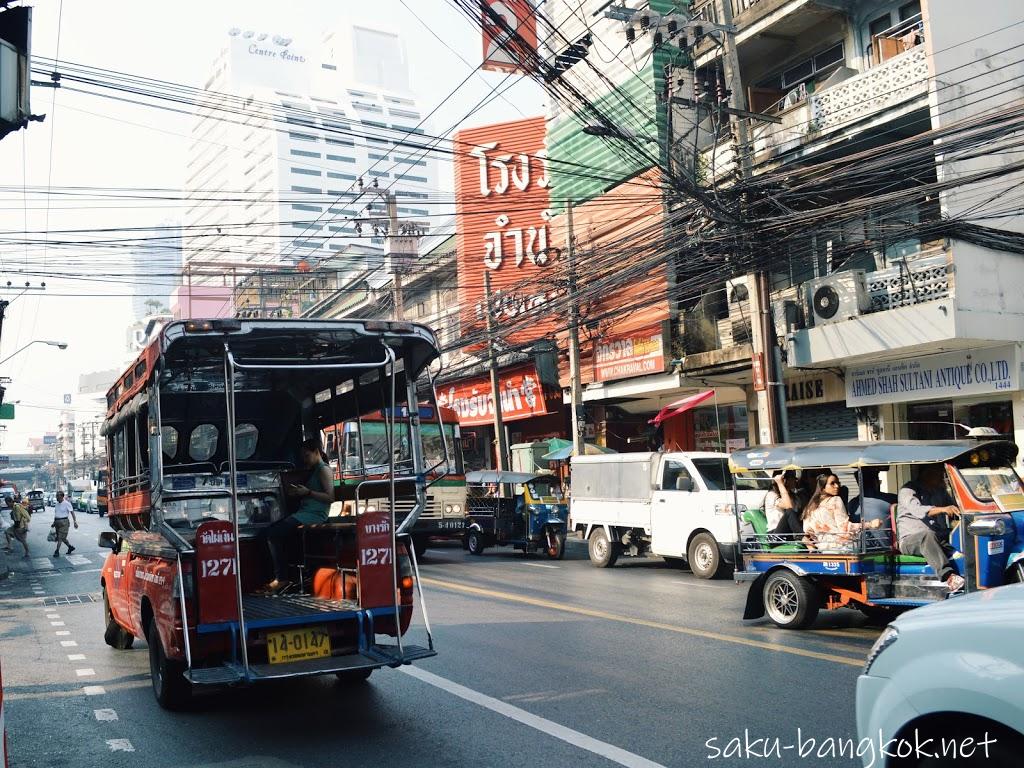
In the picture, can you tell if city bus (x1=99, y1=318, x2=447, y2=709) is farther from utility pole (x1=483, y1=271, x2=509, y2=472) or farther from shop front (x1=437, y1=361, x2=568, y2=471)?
shop front (x1=437, y1=361, x2=568, y2=471)

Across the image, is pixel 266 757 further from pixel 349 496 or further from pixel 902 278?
pixel 902 278

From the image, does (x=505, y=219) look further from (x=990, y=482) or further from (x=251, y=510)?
(x=990, y=482)

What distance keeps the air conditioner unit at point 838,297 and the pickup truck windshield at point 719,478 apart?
4.33 m

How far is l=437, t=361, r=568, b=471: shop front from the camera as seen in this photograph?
99.0 feet

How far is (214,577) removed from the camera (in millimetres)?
6684

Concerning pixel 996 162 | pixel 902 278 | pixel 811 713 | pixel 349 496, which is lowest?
pixel 811 713

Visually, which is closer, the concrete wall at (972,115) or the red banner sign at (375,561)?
the red banner sign at (375,561)

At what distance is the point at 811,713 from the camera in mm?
6438

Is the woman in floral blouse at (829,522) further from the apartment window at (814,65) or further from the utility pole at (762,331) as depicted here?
the apartment window at (814,65)

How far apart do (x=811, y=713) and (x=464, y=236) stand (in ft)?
82.8

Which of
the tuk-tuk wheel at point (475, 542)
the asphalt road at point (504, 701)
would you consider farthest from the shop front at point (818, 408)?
the asphalt road at point (504, 701)

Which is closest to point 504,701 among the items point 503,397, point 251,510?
point 251,510

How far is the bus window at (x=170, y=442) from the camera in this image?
944 cm

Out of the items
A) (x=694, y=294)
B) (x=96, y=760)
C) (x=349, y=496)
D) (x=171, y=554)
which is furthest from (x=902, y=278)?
(x=96, y=760)
